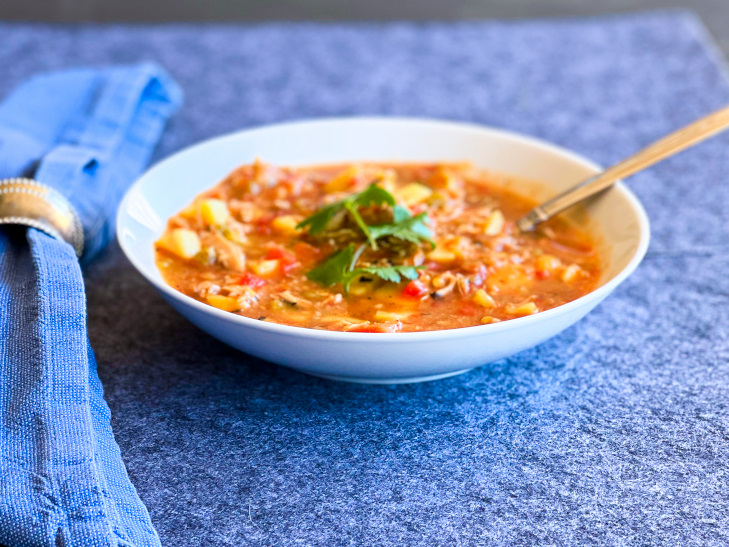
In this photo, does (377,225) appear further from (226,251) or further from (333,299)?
(226,251)

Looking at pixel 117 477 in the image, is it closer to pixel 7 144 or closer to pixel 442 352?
pixel 442 352

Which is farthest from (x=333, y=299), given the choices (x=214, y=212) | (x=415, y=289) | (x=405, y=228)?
(x=214, y=212)

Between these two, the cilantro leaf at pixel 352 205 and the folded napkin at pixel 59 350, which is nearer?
the folded napkin at pixel 59 350

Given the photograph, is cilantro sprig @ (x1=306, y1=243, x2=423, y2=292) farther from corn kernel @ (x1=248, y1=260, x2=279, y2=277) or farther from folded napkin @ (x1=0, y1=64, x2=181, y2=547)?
folded napkin @ (x1=0, y1=64, x2=181, y2=547)

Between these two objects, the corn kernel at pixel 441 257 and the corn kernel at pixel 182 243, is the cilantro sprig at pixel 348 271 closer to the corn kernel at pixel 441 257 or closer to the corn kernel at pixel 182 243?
the corn kernel at pixel 441 257

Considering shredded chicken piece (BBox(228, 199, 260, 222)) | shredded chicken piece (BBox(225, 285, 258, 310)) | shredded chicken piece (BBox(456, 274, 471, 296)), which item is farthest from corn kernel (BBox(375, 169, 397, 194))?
shredded chicken piece (BBox(225, 285, 258, 310))

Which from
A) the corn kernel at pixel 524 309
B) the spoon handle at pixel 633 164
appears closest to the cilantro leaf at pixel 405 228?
the corn kernel at pixel 524 309
